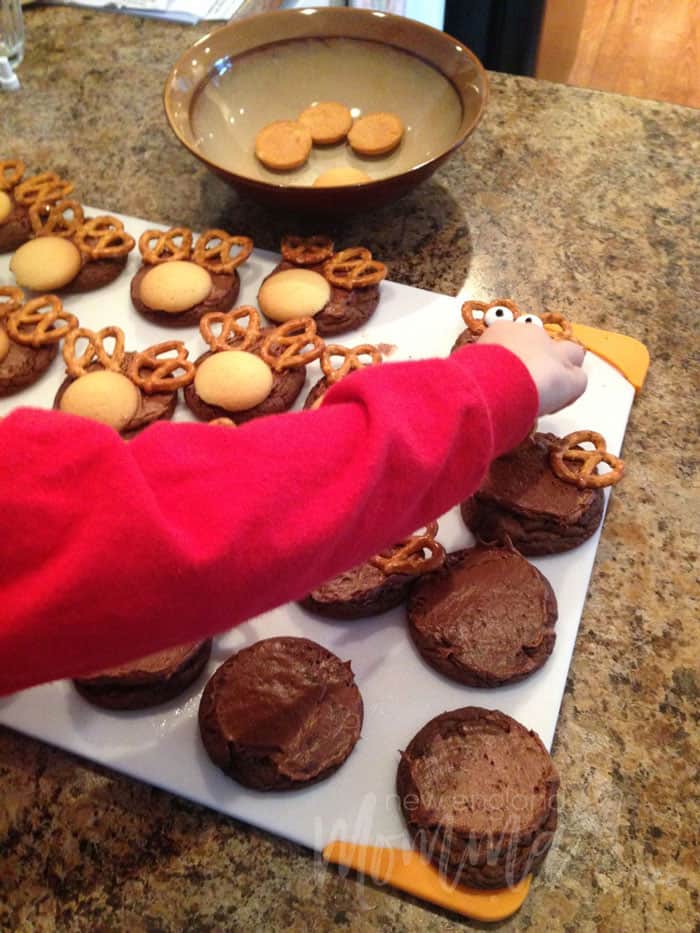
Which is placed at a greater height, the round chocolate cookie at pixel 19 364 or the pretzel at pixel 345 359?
the pretzel at pixel 345 359

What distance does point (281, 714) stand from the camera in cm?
86

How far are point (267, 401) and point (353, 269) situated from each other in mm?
301

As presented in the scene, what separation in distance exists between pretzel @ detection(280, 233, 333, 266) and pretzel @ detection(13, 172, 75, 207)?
445 mm

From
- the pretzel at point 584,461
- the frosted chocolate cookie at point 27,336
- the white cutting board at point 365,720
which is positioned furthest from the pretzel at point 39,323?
the pretzel at point 584,461

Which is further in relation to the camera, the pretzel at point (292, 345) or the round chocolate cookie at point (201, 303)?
the round chocolate cookie at point (201, 303)

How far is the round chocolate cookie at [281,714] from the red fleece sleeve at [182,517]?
21 cm

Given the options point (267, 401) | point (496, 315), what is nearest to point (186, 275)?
point (267, 401)

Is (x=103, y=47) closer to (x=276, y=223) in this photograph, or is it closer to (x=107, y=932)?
(x=276, y=223)

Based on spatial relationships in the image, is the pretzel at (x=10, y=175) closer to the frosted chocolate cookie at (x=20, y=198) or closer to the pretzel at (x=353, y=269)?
the frosted chocolate cookie at (x=20, y=198)

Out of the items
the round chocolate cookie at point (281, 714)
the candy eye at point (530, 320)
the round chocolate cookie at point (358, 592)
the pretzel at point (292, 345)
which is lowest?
the round chocolate cookie at point (281, 714)

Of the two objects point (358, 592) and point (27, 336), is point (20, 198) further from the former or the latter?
point (358, 592)

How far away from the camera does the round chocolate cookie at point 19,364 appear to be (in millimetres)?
→ 1210

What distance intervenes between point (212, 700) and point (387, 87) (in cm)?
120

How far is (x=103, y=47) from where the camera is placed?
187cm
